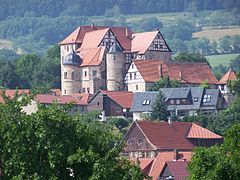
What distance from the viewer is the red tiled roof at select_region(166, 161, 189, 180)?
6738cm

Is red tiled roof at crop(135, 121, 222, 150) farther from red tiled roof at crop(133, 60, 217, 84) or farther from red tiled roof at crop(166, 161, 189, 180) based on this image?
red tiled roof at crop(133, 60, 217, 84)

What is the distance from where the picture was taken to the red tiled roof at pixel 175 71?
4466 inches

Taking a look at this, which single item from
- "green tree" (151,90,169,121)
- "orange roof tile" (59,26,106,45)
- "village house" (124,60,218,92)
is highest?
"orange roof tile" (59,26,106,45)

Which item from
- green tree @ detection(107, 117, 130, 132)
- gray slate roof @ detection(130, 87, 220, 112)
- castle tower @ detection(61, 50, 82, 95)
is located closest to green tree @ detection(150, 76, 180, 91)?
gray slate roof @ detection(130, 87, 220, 112)

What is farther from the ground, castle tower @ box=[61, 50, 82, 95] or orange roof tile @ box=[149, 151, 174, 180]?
castle tower @ box=[61, 50, 82, 95]

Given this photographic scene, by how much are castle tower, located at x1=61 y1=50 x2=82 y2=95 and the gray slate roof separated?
32.8 feet

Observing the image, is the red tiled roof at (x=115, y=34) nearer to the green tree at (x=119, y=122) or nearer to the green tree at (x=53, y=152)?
the green tree at (x=119, y=122)

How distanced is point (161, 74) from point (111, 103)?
7.86 metres

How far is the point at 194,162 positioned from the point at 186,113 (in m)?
65.8

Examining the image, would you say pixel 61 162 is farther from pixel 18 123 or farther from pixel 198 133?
pixel 198 133

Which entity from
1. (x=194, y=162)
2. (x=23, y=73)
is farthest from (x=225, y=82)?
(x=194, y=162)

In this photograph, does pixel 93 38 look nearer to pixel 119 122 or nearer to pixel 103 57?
pixel 103 57

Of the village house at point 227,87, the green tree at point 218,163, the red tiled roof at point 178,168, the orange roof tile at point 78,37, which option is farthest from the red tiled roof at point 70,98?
the green tree at point 218,163

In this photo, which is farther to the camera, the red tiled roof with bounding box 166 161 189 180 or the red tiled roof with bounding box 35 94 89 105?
the red tiled roof with bounding box 35 94 89 105
